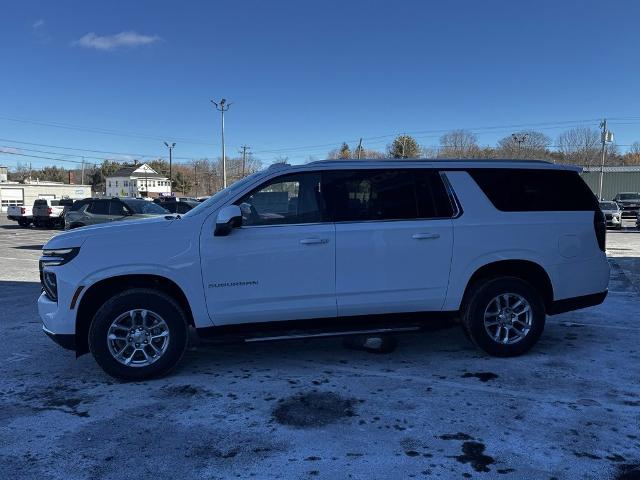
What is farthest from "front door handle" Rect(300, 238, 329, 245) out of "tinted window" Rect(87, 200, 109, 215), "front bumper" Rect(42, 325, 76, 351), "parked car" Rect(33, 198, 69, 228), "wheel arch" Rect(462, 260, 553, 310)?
"parked car" Rect(33, 198, 69, 228)

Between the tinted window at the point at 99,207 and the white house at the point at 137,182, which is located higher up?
the white house at the point at 137,182

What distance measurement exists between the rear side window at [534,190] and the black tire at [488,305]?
2.45 feet

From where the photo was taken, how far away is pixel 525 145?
74375 mm

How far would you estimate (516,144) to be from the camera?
75.2 m

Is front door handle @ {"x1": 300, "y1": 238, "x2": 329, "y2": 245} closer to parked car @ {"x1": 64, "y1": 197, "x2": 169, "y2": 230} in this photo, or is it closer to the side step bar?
the side step bar

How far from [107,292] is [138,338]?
490 mm

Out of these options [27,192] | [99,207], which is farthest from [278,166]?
[27,192]

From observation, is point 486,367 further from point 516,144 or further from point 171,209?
point 516,144

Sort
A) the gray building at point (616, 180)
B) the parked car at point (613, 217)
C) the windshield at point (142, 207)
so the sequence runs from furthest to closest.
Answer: the gray building at point (616, 180) → the parked car at point (613, 217) → the windshield at point (142, 207)

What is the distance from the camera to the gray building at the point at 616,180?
159 feet

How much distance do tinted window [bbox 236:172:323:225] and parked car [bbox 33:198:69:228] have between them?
1054 inches

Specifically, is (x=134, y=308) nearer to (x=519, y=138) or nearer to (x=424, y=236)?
(x=424, y=236)

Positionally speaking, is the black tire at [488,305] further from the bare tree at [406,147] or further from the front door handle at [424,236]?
the bare tree at [406,147]

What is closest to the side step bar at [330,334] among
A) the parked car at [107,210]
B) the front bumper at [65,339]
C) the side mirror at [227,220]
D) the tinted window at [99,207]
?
the side mirror at [227,220]
